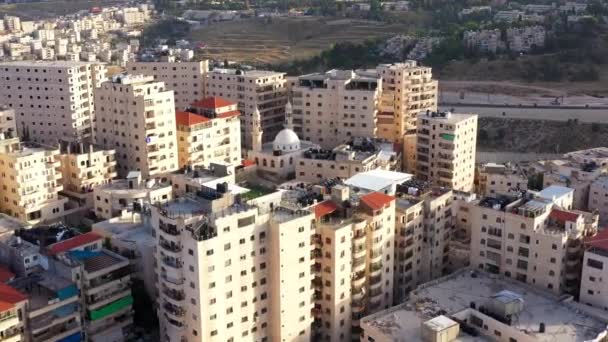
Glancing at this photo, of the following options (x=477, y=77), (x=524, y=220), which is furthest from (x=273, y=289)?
(x=477, y=77)

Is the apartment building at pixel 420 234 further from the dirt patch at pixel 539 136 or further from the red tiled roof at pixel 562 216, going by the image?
the dirt patch at pixel 539 136

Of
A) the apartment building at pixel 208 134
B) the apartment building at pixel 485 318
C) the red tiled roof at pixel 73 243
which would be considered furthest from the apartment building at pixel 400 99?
the red tiled roof at pixel 73 243

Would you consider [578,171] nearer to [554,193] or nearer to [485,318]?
[554,193]

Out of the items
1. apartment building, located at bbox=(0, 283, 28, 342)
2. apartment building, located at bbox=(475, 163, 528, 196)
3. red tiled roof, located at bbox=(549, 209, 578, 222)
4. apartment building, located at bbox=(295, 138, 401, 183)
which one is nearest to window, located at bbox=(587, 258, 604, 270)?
red tiled roof, located at bbox=(549, 209, 578, 222)

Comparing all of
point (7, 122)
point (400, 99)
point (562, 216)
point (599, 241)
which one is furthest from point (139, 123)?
point (599, 241)

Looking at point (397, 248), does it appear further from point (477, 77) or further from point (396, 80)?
point (477, 77)

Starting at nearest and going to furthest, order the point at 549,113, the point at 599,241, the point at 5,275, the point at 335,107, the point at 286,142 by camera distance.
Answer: the point at 5,275 < the point at 599,241 < the point at 286,142 < the point at 335,107 < the point at 549,113

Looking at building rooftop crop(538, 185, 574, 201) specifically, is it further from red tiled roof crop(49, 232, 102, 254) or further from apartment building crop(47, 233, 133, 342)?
red tiled roof crop(49, 232, 102, 254)
